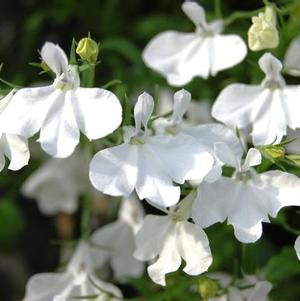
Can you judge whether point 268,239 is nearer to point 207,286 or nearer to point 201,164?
point 207,286

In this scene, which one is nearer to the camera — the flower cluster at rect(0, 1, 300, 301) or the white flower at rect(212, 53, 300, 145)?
the flower cluster at rect(0, 1, 300, 301)

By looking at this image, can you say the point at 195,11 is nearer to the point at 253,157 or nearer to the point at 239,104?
the point at 239,104

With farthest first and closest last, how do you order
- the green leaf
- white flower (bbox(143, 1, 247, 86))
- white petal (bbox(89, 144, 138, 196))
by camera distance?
white flower (bbox(143, 1, 247, 86)) → the green leaf → white petal (bbox(89, 144, 138, 196))

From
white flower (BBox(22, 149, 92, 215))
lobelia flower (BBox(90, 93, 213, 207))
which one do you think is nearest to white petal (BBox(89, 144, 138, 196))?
lobelia flower (BBox(90, 93, 213, 207))

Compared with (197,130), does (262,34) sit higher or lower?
higher

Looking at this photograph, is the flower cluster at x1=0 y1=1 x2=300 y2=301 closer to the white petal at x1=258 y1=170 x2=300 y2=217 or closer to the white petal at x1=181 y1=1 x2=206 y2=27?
the white petal at x1=258 y1=170 x2=300 y2=217

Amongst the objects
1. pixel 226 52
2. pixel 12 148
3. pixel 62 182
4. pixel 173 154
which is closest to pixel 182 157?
pixel 173 154
